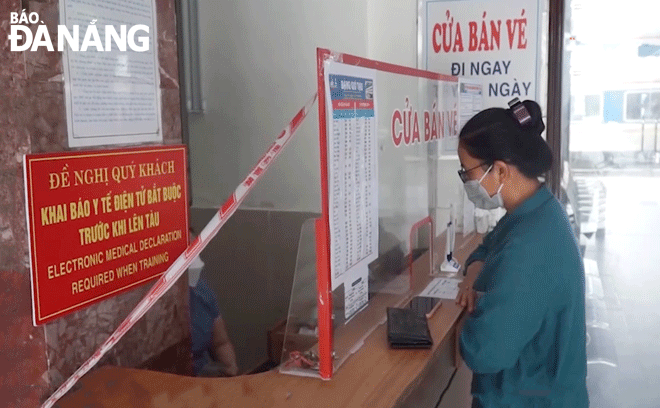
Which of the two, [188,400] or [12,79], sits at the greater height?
[12,79]

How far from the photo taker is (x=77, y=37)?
1437 millimetres

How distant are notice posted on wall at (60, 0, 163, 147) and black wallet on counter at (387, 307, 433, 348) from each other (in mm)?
733

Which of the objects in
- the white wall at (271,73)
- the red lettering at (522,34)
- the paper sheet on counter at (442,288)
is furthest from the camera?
the white wall at (271,73)

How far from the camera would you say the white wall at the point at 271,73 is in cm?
296

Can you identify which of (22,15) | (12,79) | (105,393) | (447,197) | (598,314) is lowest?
(598,314)

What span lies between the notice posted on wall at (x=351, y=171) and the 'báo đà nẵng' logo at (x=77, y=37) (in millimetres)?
514

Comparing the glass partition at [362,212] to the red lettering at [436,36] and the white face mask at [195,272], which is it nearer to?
the red lettering at [436,36]

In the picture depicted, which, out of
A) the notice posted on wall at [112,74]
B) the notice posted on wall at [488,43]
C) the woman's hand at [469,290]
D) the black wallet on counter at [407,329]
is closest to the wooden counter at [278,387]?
the black wallet on counter at [407,329]

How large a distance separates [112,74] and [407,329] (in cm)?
91

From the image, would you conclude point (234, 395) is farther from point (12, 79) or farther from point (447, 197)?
point (447, 197)

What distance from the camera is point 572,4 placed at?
9.50 ft

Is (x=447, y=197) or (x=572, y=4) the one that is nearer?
(x=447, y=197)

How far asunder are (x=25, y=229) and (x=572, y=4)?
2.41 m

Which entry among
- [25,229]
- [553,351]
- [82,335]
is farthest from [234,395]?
[553,351]
